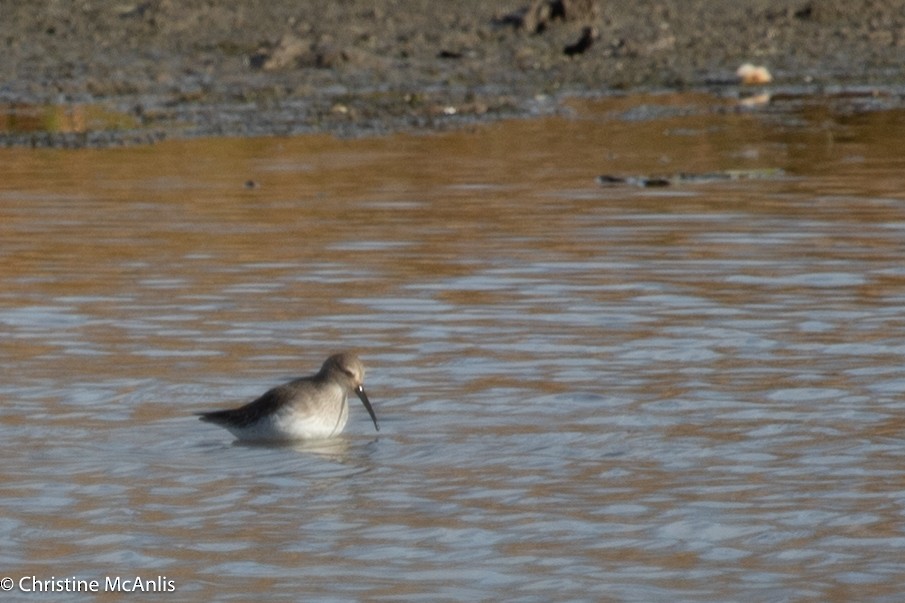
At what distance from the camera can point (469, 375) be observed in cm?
901

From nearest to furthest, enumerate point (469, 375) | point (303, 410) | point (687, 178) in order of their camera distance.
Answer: point (303, 410)
point (469, 375)
point (687, 178)

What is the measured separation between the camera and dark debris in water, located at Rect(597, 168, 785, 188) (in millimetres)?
14828

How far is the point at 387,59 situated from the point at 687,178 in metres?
7.35

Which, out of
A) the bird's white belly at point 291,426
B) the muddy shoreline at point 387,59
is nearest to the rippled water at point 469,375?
the bird's white belly at point 291,426

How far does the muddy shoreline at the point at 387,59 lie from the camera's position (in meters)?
19.1

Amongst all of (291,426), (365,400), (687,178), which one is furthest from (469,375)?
(687,178)

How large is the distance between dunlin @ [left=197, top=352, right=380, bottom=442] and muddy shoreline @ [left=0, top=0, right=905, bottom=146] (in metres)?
10.1

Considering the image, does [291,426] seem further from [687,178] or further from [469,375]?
[687,178]

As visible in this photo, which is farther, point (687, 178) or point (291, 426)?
point (687, 178)

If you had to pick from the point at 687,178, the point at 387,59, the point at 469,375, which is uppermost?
the point at 387,59

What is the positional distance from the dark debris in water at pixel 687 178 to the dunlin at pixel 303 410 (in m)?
7.05

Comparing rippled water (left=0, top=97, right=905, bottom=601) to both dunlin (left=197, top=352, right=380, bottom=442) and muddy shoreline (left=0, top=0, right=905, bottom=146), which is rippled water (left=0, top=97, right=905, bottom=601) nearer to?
dunlin (left=197, top=352, right=380, bottom=442)

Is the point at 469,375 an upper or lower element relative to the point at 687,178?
lower

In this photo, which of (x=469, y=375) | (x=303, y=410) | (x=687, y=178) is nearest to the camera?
(x=303, y=410)
